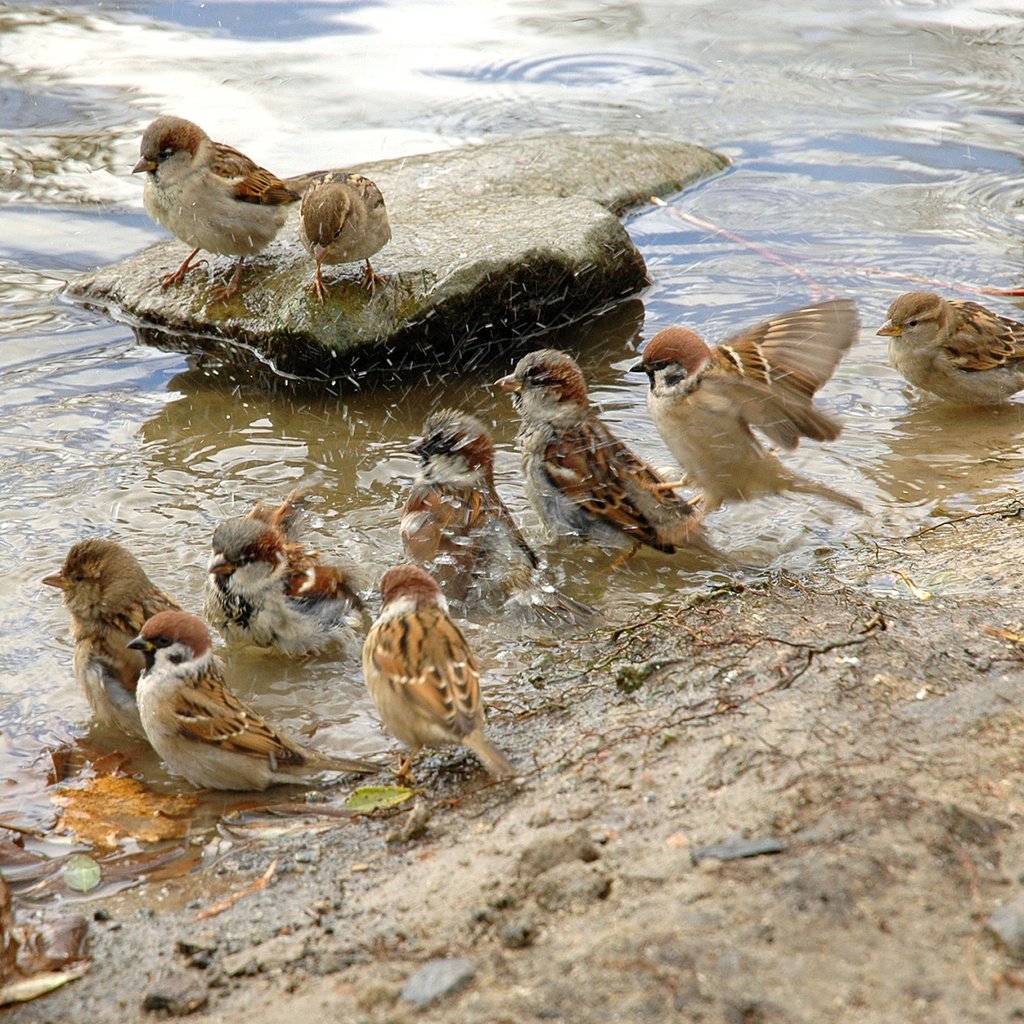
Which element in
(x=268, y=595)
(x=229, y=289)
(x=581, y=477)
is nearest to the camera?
(x=268, y=595)

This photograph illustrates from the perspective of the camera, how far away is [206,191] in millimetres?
7836

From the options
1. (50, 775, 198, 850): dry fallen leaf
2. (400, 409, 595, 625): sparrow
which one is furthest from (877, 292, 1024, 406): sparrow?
(50, 775, 198, 850): dry fallen leaf

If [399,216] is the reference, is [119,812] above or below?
below

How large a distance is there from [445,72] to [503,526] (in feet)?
28.7

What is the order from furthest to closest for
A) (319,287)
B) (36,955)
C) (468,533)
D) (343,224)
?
(319,287) → (343,224) → (468,533) → (36,955)

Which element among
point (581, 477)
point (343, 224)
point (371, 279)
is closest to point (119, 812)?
point (581, 477)

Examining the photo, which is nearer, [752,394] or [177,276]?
[752,394]

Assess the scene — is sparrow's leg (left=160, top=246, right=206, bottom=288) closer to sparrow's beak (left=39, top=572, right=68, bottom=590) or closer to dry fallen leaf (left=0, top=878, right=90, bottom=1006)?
sparrow's beak (left=39, top=572, right=68, bottom=590)

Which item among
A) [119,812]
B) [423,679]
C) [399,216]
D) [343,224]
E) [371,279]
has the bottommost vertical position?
[119,812]

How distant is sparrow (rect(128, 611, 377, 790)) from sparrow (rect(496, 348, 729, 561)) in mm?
2034

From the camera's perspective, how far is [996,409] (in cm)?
779

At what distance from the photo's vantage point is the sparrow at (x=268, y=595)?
5.14 metres

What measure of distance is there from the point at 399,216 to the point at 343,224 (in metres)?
1.63

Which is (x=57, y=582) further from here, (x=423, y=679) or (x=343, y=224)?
(x=343, y=224)
